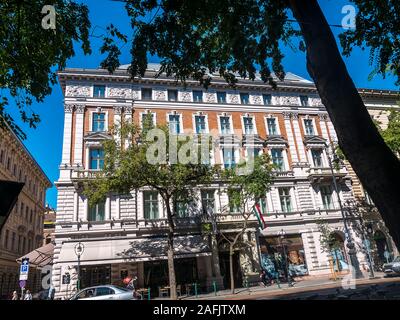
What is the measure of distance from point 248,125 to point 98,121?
15.3 metres

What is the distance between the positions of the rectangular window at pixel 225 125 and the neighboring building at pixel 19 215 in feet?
65.9

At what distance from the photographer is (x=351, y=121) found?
3.57 metres

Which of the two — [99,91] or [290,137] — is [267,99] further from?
[99,91]

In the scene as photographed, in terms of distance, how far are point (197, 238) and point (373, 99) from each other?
90.1 feet

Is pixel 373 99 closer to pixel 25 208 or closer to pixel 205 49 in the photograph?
pixel 205 49

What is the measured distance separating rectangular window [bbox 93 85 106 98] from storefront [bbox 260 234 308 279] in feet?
67.1

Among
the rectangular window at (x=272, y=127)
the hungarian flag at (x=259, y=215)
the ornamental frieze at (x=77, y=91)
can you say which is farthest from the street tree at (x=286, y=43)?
the rectangular window at (x=272, y=127)

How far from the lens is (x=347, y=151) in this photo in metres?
3.62

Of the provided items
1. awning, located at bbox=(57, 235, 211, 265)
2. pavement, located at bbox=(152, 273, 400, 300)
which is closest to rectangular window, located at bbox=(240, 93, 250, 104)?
awning, located at bbox=(57, 235, 211, 265)

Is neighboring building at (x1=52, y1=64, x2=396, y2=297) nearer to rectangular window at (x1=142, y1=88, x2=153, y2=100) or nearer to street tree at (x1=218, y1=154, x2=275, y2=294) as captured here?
rectangular window at (x1=142, y1=88, x2=153, y2=100)
